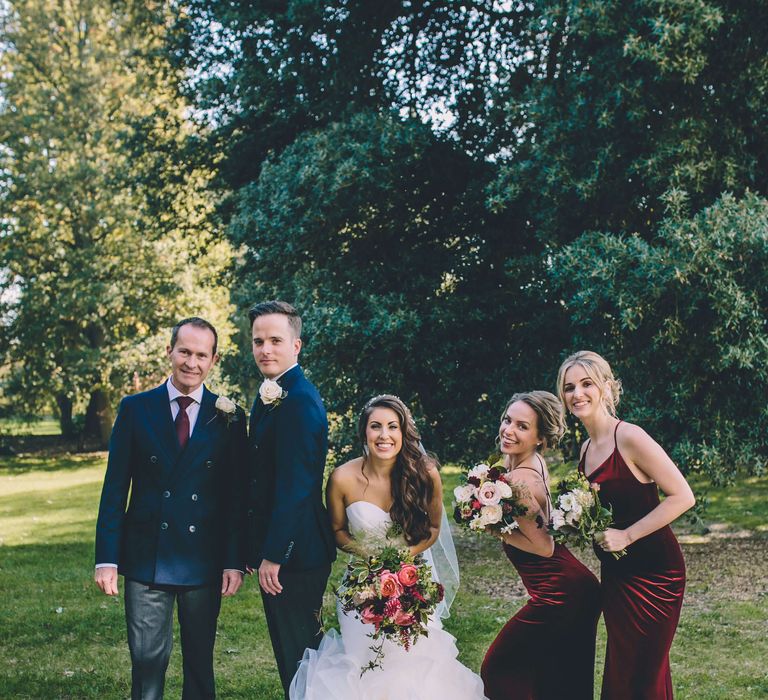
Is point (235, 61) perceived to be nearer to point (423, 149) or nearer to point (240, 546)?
point (423, 149)

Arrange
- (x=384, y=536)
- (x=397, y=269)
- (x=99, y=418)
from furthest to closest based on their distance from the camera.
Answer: (x=99, y=418), (x=397, y=269), (x=384, y=536)

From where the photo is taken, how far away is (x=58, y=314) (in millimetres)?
25719

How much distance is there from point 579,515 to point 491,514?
50 cm

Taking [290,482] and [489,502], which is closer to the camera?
[290,482]

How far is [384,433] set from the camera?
179 inches

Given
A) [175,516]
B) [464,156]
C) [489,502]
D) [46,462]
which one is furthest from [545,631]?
[46,462]

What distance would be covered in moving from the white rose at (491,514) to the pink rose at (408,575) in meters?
0.46

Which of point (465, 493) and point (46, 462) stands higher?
point (465, 493)

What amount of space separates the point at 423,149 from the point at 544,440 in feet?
20.2

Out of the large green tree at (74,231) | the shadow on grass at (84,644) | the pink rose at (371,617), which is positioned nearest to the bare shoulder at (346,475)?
the pink rose at (371,617)

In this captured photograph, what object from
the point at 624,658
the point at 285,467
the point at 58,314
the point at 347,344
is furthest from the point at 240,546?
the point at 58,314

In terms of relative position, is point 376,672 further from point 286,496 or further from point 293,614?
point 286,496

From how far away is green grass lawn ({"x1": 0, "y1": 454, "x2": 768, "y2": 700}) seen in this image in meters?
6.17

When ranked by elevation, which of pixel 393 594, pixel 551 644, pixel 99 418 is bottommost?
pixel 99 418
